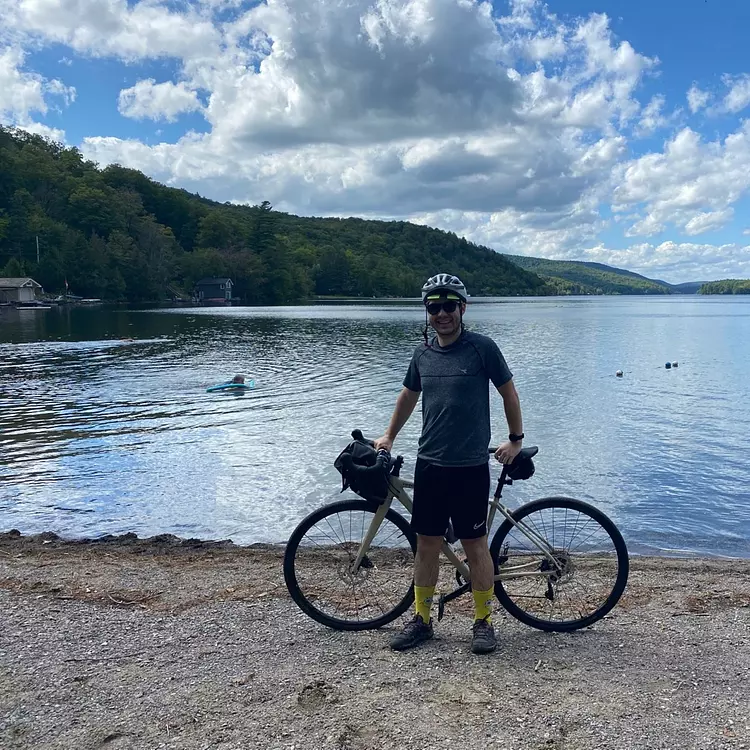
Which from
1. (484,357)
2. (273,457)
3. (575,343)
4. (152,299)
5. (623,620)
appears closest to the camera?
(484,357)

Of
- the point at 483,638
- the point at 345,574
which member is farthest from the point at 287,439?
the point at 483,638

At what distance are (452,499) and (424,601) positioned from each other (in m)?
0.86

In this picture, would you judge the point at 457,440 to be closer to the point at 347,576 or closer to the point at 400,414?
the point at 400,414

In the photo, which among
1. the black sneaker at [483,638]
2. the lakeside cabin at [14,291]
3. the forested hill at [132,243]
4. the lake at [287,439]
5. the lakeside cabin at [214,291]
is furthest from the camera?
the lakeside cabin at [214,291]

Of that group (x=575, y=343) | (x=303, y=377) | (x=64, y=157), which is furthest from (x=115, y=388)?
(x=64, y=157)

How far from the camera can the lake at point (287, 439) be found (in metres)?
9.46

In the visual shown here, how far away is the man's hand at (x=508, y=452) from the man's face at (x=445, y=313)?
900mm

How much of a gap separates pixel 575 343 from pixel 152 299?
96.9m

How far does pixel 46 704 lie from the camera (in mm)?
3752

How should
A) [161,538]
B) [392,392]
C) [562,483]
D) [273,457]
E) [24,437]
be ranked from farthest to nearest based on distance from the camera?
[392,392] → [24,437] → [273,457] → [562,483] → [161,538]

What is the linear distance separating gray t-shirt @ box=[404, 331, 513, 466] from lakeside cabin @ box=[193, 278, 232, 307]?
5095 inches

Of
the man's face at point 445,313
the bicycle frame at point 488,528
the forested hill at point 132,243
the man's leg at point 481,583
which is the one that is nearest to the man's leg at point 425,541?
the bicycle frame at point 488,528

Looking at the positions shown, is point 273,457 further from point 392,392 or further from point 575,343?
point 575,343

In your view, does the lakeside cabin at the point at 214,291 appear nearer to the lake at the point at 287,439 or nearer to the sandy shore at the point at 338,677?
the lake at the point at 287,439
